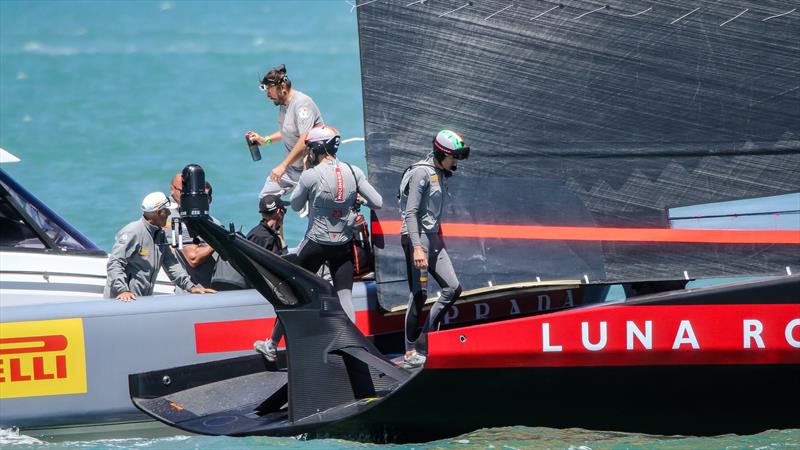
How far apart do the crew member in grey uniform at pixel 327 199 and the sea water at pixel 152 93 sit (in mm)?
6512

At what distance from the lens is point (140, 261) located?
691cm

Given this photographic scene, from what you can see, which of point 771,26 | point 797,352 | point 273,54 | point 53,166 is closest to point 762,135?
point 771,26

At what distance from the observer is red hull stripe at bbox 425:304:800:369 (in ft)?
18.7

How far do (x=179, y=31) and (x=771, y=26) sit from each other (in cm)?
2060

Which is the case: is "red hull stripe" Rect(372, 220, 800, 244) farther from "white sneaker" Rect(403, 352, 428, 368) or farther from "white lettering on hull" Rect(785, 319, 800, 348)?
"white sneaker" Rect(403, 352, 428, 368)

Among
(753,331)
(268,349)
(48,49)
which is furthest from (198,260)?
(48,49)

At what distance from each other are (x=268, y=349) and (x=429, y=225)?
1.17m

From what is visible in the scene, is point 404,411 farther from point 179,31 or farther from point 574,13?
point 179,31

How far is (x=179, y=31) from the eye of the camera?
83.0 feet

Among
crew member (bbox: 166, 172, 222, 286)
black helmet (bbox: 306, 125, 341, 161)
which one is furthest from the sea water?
black helmet (bbox: 306, 125, 341, 161)

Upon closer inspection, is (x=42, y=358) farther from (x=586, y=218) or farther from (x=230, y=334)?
(x=586, y=218)

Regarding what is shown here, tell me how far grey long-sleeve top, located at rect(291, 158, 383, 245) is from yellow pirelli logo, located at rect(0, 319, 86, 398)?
1.40 metres

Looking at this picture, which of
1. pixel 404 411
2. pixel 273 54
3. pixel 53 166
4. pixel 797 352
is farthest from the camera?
pixel 273 54

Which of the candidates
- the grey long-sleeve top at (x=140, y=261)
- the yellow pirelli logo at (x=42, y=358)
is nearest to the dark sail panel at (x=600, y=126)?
the grey long-sleeve top at (x=140, y=261)
